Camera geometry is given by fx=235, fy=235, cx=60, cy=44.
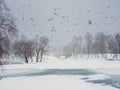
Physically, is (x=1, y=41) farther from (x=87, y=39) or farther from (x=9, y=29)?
(x=87, y=39)

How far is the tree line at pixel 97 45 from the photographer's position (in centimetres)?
8393

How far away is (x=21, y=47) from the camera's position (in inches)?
2146

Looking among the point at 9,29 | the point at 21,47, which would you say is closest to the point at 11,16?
the point at 9,29

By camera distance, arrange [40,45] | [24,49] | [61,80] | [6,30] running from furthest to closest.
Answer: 1. [40,45]
2. [24,49]
3. [61,80]
4. [6,30]

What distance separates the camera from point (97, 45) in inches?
4156

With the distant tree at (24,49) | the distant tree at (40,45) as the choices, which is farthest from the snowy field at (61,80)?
the distant tree at (40,45)

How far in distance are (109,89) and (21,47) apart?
129 ft

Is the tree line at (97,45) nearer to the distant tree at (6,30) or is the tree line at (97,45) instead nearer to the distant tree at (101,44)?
the distant tree at (101,44)

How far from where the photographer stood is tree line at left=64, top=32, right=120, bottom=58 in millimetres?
83931

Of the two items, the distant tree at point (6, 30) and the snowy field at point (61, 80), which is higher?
the distant tree at point (6, 30)

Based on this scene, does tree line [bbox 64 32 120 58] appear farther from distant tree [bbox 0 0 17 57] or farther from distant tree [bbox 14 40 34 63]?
distant tree [bbox 0 0 17 57]

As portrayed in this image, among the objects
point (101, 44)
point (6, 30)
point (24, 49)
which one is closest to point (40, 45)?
point (24, 49)

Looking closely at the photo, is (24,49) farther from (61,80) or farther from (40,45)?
(61,80)

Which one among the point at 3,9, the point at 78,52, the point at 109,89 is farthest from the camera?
the point at 78,52
